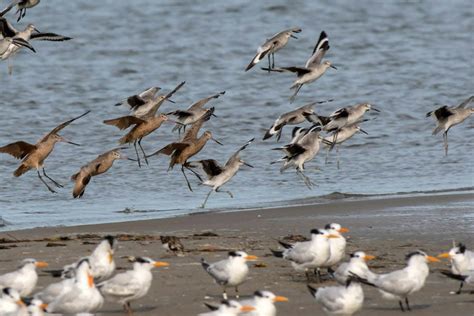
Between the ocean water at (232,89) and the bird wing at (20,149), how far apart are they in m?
0.76

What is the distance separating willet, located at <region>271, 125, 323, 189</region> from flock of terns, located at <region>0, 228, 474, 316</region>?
5.35m

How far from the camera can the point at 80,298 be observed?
9070mm

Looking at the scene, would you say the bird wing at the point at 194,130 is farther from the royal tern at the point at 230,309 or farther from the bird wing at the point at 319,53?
the royal tern at the point at 230,309

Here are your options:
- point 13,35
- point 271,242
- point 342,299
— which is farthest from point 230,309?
point 13,35

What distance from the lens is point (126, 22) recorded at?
1359 inches

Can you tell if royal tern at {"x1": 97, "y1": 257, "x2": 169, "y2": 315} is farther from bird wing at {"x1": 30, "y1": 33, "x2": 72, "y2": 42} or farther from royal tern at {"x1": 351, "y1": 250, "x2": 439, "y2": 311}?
bird wing at {"x1": 30, "y1": 33, "x2": 72, "y2": 42}

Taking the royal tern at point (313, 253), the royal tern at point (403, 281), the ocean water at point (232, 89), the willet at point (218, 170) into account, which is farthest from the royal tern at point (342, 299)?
the willet at point (218, 170)

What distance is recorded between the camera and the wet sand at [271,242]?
1023cm

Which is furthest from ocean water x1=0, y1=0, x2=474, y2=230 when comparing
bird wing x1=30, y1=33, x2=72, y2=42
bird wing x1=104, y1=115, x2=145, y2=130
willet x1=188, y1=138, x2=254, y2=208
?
bird wing x1=30, y1=33, x2=72, y2=42

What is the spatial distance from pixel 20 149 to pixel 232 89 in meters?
10.2

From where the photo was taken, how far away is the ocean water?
17328 mm

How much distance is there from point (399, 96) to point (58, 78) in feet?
23.4

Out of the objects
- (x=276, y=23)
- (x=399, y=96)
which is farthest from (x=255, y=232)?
(x=276, y=23)

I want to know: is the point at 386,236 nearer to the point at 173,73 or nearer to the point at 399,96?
the point at 399,96
